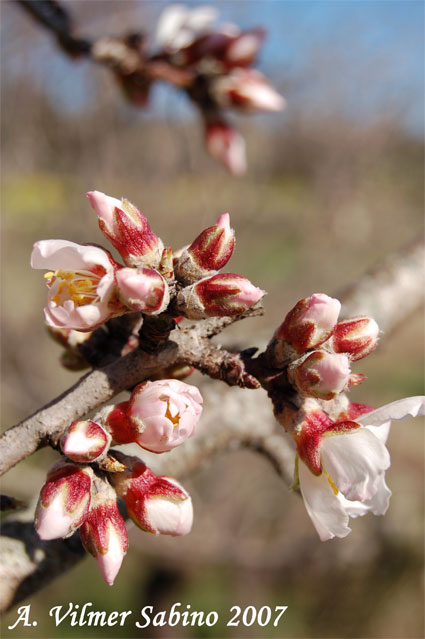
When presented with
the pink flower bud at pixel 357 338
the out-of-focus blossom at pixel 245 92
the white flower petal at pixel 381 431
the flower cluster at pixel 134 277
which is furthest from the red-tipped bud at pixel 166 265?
the out-of-focus blossom at pixel 245 92

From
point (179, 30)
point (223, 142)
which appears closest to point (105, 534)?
point (223, 142)

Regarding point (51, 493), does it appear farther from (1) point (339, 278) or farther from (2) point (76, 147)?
(1) point (339, 278)

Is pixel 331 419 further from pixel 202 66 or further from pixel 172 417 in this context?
pixel 202 66

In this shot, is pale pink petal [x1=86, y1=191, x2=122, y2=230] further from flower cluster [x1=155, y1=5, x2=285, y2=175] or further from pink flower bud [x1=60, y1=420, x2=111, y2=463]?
flower cluster [x1=155, y1=5, x2=285, y2=175]

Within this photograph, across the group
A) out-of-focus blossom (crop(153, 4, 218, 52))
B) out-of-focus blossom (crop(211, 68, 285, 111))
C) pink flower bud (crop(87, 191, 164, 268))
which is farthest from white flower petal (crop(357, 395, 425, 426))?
out-of-focus blossom (crop(153, 4, 218, 52))

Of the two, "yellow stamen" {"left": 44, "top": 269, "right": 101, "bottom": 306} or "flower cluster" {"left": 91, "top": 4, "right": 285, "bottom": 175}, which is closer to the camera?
"yellow stamen" {"left": 44, "top": 269, "right": 101, "bottom": 306}

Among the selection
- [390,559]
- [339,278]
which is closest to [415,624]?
[390,559]
